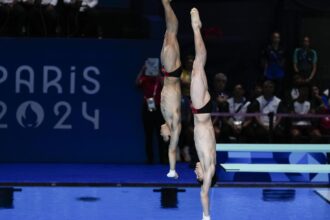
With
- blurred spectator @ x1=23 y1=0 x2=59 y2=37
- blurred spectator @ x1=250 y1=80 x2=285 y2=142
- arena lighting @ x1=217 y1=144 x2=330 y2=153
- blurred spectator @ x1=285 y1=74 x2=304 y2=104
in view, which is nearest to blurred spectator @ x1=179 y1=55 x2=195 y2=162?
blurred spectator @ x1=250 y1=80 x2=285 y2=142

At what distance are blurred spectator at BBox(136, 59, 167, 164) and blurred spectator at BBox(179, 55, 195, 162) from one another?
379 millimetres

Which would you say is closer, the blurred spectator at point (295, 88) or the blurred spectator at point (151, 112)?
the blurred spectator at point (151, 112)

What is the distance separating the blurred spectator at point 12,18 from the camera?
15.3 m

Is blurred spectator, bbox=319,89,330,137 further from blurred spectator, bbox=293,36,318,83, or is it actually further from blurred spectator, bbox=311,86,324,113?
blurred spectator, bbox=293,36,318,83

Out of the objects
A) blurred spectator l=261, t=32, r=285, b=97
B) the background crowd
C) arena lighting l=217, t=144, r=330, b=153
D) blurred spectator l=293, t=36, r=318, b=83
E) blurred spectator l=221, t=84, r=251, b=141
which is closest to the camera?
arena lighting l=217, t=144, r=330, b=153

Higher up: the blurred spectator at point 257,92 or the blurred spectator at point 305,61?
the blurred spectator at point 305,61

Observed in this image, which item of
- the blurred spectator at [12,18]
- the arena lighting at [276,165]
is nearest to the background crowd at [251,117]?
the arena lighting at [276,165]

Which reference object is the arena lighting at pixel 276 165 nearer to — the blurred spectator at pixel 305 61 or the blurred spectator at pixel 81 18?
the blurred spectator at pixel 305 61

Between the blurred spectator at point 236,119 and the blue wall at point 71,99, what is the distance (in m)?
1.60

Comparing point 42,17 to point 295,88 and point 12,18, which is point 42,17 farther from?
point 295,88

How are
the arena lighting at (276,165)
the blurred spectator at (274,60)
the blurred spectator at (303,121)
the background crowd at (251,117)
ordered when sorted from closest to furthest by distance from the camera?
1. the arena lighting at (276,165)
2. the background crowd at (251,117)
3. the blurred spectator at (303,121)
4. the blurred spectator at (274,60)

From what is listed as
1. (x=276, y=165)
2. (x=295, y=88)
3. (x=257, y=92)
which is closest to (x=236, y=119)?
(x=257, y=92)

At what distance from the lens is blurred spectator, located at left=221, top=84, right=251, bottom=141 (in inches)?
620

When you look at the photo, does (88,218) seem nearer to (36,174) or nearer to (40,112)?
(36,174)
